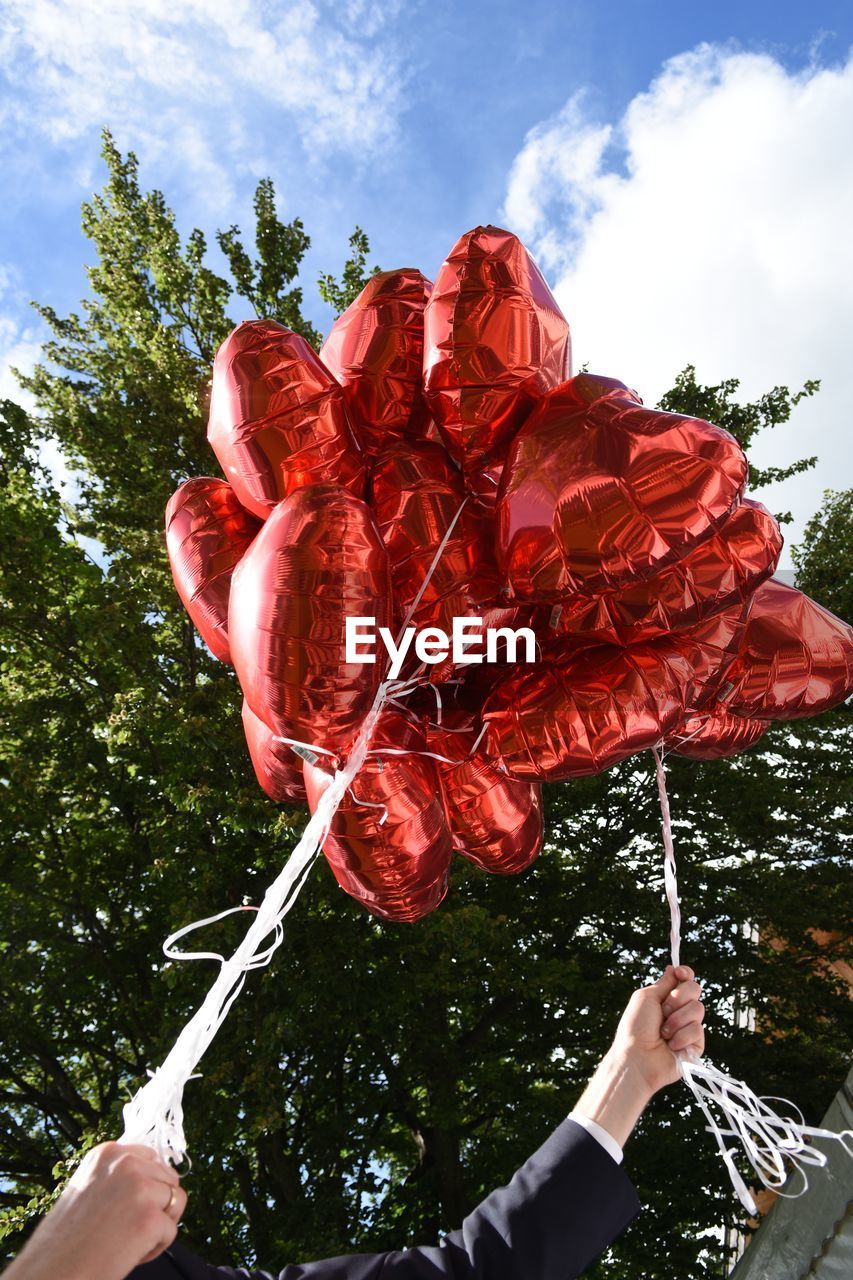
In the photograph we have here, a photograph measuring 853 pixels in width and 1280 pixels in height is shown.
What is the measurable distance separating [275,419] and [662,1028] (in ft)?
3.69

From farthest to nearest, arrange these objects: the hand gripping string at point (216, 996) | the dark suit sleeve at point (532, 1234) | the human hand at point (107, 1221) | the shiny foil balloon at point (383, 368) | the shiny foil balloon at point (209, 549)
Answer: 1. the shiny foil balloon at point (209, 549)
2. the shiny foil balloon at point (383, 368)
3. the dark suit sleeve at point (532, 1234)
4. the hand gripping string at point (216, 996)
5. the human hand at point (107, 1221)

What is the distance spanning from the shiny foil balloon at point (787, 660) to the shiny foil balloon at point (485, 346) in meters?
0.59

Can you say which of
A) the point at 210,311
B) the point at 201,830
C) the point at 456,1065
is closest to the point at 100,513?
the point at 210,311

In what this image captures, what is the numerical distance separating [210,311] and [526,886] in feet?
17.1

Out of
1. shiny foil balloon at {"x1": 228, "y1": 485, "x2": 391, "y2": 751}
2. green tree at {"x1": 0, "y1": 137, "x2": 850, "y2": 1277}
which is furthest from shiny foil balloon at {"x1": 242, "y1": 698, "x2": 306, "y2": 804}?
green tree at {"x1": 0, "y1": 137, "x2": 850, "y2": 1277}

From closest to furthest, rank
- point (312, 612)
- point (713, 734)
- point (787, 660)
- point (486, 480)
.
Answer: point (312, 612) → point (486, 480) → point (787, 660) → point (713, 734)

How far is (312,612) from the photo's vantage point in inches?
46.7

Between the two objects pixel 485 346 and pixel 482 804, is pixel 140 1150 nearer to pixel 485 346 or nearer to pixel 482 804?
pixel 482 804

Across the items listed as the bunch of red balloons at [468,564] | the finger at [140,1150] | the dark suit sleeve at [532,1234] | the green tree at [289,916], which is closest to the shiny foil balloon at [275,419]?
the bunch of red balloons at [468,564]

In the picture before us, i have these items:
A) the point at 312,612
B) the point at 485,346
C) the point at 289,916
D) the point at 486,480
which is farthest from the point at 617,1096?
the point at 289,916

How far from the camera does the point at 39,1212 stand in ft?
15.3

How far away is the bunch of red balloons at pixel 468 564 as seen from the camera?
124 centimetres

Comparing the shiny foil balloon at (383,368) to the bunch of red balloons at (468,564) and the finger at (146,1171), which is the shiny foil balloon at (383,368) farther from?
the finger at (146,1171)

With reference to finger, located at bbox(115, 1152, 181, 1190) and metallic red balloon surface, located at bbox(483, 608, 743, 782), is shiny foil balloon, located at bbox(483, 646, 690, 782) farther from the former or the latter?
finger, located at bbox(115, 1152, 181, 1190)
